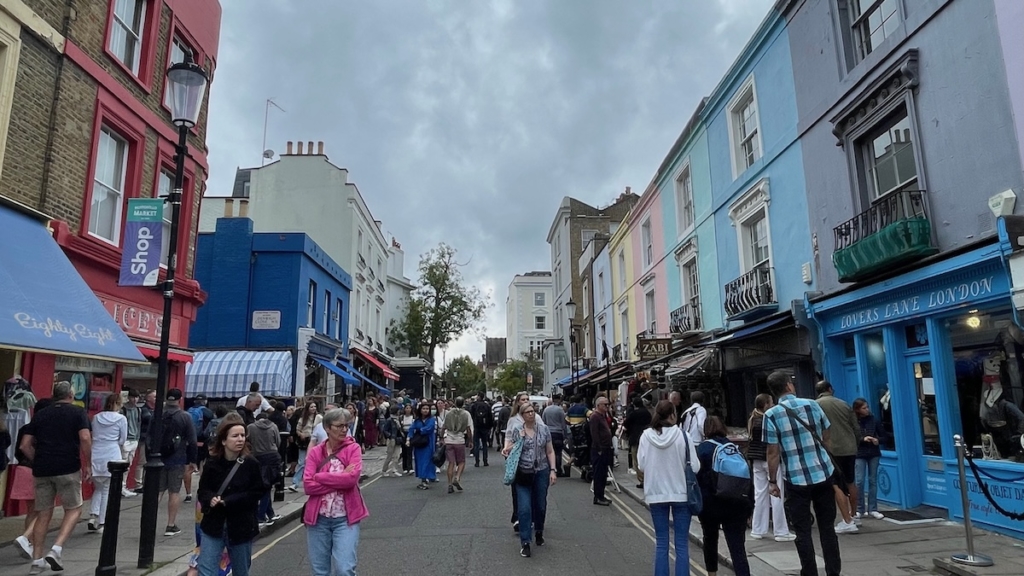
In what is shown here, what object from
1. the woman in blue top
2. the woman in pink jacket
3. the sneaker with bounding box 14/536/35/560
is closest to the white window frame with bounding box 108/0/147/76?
the sneaker with bounding box 14/536/35/560

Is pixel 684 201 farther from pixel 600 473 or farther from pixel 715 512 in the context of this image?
pixel 715 512

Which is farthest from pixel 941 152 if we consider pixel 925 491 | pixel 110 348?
pixel 110 348

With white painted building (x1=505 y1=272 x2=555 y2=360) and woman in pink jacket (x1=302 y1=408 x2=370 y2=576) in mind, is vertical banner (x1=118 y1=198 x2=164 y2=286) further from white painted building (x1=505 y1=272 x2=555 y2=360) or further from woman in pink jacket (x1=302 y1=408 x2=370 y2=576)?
white painted building (x1=505 y1=272 x2=555 y2=360)

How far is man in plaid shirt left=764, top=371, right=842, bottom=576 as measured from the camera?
213 inches

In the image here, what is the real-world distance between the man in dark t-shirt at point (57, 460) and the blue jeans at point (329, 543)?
10.4 ft

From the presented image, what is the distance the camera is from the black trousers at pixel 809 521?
5387 millimetres

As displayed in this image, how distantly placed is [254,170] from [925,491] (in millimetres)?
27655

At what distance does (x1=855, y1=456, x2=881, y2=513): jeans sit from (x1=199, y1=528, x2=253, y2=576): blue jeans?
7503mm

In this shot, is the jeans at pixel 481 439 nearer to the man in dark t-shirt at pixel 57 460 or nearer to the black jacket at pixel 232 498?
the man in dark t-shirt at pixel 57 460

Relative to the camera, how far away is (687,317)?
17234mm

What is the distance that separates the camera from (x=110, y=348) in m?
8.24

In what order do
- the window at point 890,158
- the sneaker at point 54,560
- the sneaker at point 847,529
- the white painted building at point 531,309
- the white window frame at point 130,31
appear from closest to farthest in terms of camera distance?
the sneaker at point 54,560, the sneaker at point 847,529, the window at point 890,158, the white window frame at point 130,31, the white painted building at point 531,309

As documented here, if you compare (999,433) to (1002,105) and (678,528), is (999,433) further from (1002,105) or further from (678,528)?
(678,528)

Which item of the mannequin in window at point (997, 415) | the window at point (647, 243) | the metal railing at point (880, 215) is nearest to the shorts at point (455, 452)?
the metal railing at point (880, 215)
